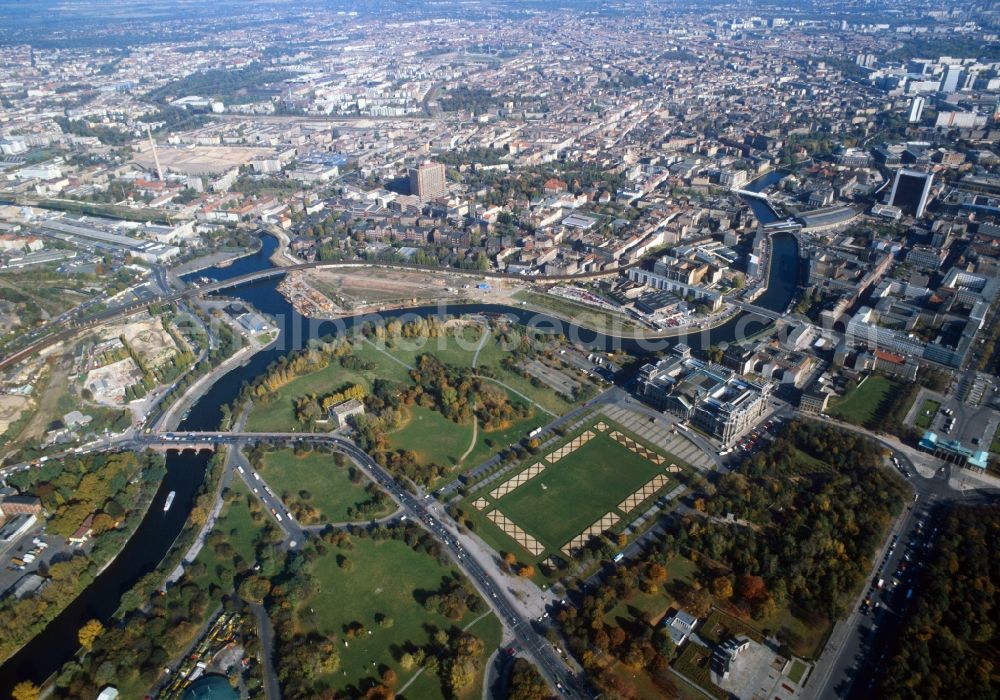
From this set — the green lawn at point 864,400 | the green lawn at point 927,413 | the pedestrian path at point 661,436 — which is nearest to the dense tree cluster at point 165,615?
the pedestrian path at point 661,436

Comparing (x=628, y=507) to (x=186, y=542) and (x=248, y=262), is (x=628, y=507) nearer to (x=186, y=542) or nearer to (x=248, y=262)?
(x=186, y=542)

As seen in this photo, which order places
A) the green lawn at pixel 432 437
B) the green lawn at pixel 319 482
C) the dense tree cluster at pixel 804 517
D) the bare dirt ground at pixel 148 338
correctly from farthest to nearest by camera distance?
1. the bare dirt ground at pixel 148 338
2. the green lawn at pixel 432 437
3. the green lawn at pixel 319 482
4. the dense tree cluster at pixel 804 517

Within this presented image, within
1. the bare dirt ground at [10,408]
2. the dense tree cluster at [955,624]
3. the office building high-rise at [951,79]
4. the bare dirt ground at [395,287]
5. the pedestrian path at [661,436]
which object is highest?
the office building high-rise at [951,79]

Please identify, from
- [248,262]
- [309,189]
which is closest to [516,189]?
[309,189]

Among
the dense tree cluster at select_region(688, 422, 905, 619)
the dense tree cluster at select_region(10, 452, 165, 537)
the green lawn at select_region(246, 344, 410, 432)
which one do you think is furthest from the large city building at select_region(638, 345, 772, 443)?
the dense tree cluster at select_region(10, 452, 165, 537)

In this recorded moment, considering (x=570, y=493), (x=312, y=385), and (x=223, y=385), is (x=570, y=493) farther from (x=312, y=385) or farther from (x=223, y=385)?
(x=223, y=385)

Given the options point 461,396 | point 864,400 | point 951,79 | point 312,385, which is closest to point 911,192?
point 864,400

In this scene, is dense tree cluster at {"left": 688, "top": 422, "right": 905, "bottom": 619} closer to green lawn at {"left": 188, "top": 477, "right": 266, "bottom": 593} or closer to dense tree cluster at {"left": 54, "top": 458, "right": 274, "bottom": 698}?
dense tree cluster at {"left": 54, "top": 458, "right": 274, "bottom": 698}

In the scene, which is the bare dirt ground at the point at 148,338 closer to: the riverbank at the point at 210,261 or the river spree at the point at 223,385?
the river spree at the point at 223,385
